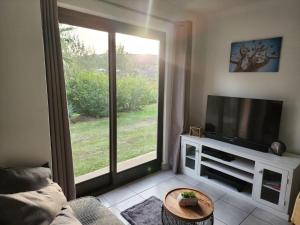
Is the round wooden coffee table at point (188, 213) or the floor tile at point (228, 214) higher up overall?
the round wooden coffee table at point (188, 213)

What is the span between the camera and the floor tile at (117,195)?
255 centimetres

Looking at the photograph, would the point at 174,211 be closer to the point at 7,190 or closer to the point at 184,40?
the point at 7,190

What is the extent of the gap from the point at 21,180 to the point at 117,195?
1543 mm

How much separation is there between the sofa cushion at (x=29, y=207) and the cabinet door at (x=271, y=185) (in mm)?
2193

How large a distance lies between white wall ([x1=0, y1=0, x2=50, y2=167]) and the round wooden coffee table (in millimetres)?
1208

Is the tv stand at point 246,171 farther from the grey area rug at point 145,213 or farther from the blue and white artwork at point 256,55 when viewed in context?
the blue and white artwork at point 256,55

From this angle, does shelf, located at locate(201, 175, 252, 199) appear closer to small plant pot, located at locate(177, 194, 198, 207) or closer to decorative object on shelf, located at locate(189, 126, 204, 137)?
decorative object on shelf, located at locate(189, 126, 204, 137)

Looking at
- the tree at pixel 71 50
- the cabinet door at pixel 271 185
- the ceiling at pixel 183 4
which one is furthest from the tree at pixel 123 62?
the cabinet door at pixel 271 185

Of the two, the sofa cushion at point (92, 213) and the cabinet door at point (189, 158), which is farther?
the cabinet door at point (189, 158)

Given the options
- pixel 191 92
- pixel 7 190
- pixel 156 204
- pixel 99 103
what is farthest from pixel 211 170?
pixel 7 190

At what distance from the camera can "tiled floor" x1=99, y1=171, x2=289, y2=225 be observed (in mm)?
2287

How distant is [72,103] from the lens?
2.40 metres

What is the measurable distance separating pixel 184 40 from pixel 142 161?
1970 millimetres

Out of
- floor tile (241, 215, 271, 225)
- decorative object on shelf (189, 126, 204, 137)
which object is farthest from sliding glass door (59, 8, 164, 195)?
floor tile (241, 215, 271, 225)
